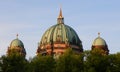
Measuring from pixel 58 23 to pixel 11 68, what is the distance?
224 feet

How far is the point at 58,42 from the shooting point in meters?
161

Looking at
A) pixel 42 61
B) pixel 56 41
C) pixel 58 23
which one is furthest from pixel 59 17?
pixel 42 61

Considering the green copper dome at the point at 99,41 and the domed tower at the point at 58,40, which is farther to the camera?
the green copper dome at the point at 99,41

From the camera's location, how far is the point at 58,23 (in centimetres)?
17050

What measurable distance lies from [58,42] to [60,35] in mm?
3036

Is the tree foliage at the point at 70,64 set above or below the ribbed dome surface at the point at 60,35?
below

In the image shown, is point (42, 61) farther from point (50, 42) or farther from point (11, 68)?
point (50, 42)

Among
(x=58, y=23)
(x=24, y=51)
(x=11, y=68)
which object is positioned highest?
(x=58, y=23)

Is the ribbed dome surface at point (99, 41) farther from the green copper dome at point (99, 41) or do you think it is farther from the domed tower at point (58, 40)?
the domed tower at point (58, 40)

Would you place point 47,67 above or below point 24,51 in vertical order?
below

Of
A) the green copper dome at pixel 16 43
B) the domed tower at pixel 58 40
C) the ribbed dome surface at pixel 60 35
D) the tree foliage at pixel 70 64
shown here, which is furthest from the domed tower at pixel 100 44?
the tree foliage at pixel 70 64

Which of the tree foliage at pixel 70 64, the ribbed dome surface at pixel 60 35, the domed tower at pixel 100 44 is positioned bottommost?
the tree foliage at pixel 70 64

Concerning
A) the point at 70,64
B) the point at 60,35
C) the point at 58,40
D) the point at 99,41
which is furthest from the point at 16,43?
the point at 70,64

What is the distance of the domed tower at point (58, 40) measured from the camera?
160 meters
